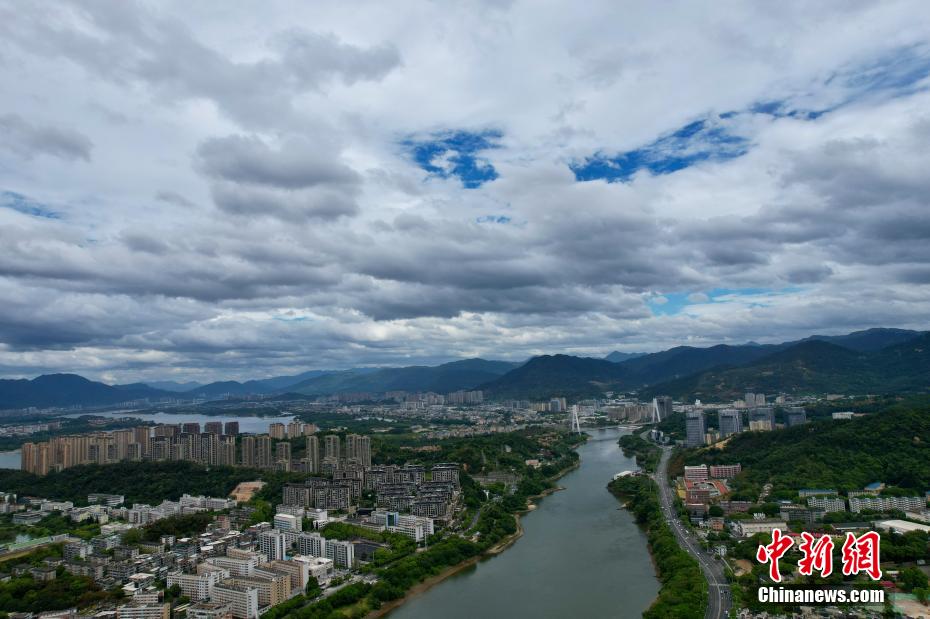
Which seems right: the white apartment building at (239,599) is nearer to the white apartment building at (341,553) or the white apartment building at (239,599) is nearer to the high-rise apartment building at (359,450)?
the white apartment building at (341,553)

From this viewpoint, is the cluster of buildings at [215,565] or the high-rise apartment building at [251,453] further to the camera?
the high-rise apartment building at [251,453]

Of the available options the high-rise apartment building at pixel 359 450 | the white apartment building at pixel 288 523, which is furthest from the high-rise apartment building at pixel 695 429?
the white apartment building at pixel 288 523

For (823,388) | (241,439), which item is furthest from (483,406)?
(241,439)

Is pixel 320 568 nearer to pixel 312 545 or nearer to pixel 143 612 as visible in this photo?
pixel 312 545

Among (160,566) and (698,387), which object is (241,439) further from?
(698,387)

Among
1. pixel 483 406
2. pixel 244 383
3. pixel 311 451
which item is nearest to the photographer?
pixel 311 451
